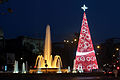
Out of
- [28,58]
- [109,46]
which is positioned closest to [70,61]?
[28,58]

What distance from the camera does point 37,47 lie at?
119 metres

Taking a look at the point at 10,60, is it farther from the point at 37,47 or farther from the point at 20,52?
the point at 37,47

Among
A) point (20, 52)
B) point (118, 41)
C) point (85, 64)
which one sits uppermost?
point (118, 41)

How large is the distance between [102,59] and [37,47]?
32.9 metres

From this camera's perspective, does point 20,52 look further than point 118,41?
No

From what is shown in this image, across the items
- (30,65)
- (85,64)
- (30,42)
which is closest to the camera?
(85,64)

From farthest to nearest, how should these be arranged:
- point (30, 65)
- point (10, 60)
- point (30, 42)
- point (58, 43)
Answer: point (30, 42) < point (58, 43) < point (30, 65) < point (10, 60)

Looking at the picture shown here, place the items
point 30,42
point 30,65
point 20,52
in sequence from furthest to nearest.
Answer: point 30,42
point 20,52
point 30,65

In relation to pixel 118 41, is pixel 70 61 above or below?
below

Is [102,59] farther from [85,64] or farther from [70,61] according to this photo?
[85,64]

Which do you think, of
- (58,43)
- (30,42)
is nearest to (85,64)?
(58,43)

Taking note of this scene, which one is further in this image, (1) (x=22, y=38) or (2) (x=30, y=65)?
(1) (x=22, y=38)

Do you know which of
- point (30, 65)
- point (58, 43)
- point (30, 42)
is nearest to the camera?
point (30, 65)

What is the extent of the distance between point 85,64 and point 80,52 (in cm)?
231
